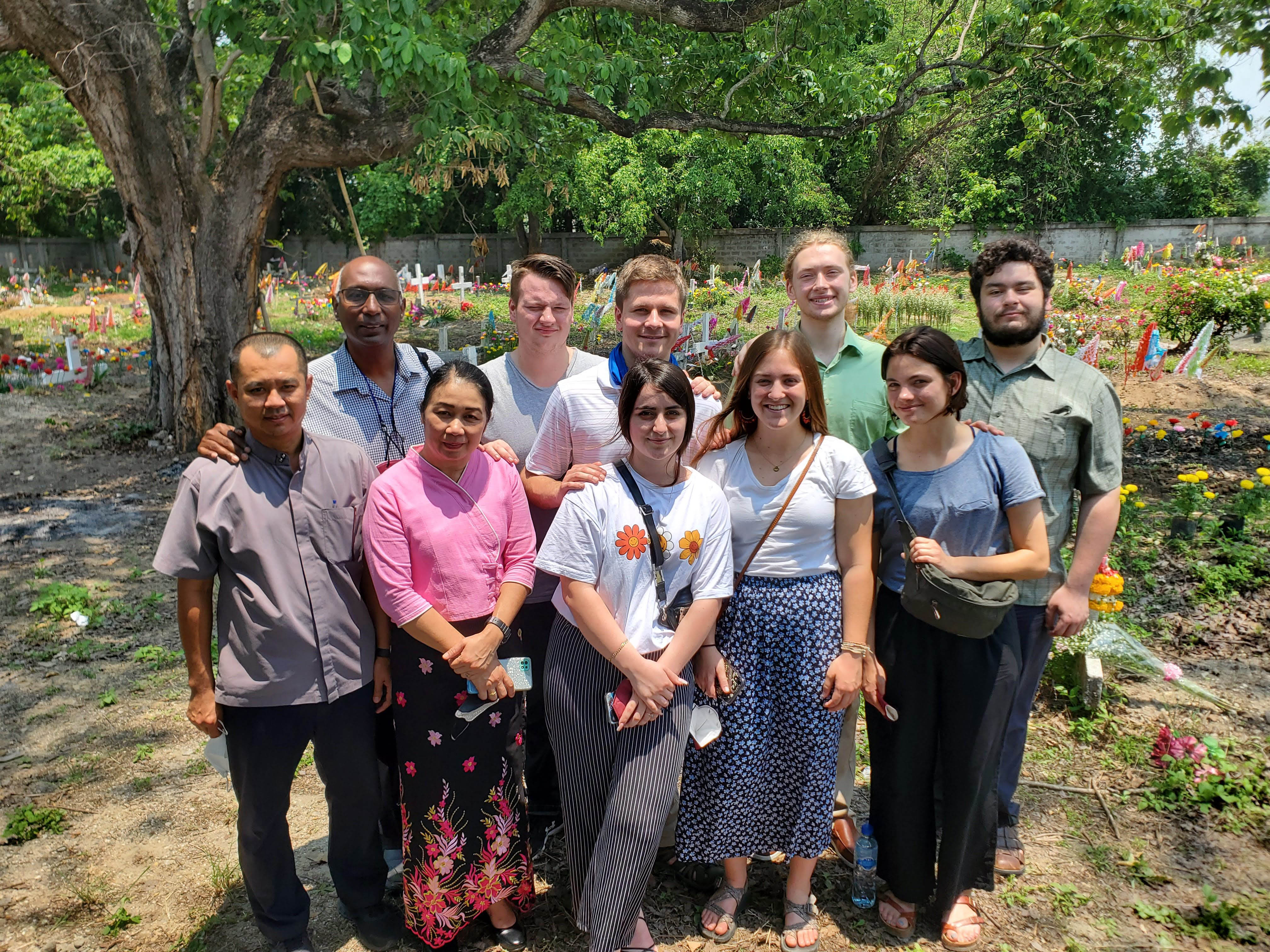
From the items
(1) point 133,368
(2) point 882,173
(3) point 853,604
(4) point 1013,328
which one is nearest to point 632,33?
(4) point 1013,328

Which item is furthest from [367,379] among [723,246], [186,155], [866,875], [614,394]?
[723,246]

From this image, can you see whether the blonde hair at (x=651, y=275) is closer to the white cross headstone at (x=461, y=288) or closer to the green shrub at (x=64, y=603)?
the green shrub at (x=64, y=603)

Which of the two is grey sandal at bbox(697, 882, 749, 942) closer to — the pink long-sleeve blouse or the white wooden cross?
the pink long-sleeve blouse

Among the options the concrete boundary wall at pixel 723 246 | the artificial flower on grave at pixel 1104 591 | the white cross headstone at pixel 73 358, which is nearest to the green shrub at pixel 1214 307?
the artificial flower on grave at pixel 1104 591

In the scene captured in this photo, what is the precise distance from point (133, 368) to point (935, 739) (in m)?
13.6

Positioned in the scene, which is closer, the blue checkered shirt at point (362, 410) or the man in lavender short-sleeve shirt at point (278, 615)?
the man in lavender short-sleeve shirt at point (278, 615)

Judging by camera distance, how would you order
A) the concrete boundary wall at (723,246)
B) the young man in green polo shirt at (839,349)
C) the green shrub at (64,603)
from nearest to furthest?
the young man in green polo shirt at (839,349) → the green shrub at (64,603) → the concrete boundary wall at (723,246)

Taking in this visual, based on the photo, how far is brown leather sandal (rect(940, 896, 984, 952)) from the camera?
8.00ft

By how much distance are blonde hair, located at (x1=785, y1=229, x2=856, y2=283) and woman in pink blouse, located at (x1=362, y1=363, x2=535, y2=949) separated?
3.60 ft

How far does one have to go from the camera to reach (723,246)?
24.2 metres

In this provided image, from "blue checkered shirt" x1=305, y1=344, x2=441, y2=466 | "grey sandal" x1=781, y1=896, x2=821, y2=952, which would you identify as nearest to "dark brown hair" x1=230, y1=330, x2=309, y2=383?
"blue checkered shirt" x1=305, y1=344, x2=441, y2=466

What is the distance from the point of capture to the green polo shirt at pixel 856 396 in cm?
267

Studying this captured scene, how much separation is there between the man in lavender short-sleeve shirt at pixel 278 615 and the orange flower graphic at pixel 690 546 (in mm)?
843

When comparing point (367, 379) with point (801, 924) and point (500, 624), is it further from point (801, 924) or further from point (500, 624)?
point (801, 924)
